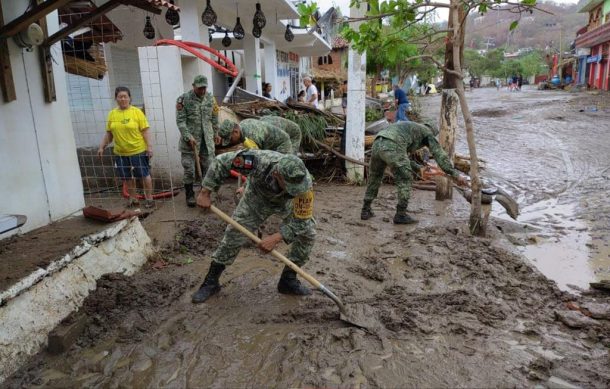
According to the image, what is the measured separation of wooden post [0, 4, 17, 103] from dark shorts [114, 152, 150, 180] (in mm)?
1916

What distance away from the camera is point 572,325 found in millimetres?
3293

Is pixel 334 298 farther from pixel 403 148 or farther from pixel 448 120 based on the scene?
pixel 448 120

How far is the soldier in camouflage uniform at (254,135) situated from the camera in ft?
13.2

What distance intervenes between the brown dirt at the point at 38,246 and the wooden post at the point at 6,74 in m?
1.17

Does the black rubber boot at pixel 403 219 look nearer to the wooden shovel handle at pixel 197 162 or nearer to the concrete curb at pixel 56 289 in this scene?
the wooden shovel handle at pixel 197 162

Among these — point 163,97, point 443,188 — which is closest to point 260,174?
point 163,97

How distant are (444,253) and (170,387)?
3.18 m

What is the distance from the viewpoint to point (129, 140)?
18.1 feet

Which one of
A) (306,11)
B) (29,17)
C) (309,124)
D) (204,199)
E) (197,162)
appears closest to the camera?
(204,199)

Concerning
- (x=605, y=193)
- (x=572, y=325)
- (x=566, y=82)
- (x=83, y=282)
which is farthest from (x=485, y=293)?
(x=566, y=82)

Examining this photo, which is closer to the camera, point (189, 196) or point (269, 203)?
point (269, 203)

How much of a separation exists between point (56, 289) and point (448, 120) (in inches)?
222

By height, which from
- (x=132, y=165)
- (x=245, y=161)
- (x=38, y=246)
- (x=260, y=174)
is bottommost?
(x=38, y=246)

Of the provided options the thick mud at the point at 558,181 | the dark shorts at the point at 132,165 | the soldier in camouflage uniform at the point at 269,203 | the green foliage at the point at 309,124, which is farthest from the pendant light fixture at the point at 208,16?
the thick mud at the point at 558,181
